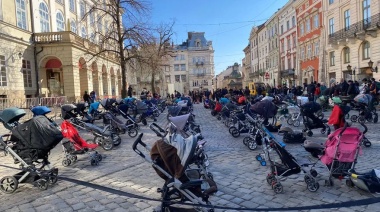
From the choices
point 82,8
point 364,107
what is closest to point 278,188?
point 364,107

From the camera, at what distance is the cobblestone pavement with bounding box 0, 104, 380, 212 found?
4.21m

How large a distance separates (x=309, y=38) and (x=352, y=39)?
995cm

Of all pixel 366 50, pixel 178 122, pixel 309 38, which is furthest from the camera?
pixel 309 38

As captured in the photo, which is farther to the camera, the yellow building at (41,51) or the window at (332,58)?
the window at (332,58)

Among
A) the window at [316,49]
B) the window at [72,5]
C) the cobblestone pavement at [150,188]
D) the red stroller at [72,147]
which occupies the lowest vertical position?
the cobblestone pavement at [150,188]

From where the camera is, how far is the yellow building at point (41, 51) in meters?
20.8

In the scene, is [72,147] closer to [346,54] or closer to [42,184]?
[42,184]

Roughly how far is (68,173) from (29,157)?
45.0 inches

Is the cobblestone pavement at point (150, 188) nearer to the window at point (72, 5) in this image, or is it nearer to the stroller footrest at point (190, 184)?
the stroller footrest at point (190, 184)

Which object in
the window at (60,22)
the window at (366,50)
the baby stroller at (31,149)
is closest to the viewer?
the baby stroller at (31,149)

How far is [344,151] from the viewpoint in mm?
4391

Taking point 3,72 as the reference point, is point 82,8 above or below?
above

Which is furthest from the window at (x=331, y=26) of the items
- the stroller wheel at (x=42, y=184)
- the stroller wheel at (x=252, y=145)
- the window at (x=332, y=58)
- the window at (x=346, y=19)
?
the stroller wheel at (x=42, y=184)

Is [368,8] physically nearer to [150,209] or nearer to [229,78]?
[150,209]
